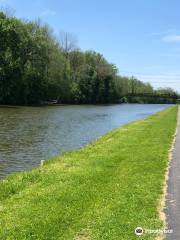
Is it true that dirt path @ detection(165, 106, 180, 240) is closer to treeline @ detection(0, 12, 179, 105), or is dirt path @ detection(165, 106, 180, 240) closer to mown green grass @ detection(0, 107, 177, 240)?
mown green grass @ detection(0, 107, 177, 240)

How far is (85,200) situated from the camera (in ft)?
32.2

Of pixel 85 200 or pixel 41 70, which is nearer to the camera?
pixel 85 200

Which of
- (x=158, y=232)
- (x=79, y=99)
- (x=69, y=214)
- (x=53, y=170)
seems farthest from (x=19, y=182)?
(x=79, y=99)

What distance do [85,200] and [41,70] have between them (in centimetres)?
8633

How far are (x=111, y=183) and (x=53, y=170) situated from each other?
2.77 metres

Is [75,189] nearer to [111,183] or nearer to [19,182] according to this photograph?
[111,183]

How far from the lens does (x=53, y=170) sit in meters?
14.0

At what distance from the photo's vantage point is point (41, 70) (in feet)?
311

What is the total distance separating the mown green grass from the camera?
308 inches

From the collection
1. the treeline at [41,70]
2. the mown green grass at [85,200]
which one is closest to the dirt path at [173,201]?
the mown green grass at [85,200]

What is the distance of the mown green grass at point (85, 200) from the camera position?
25.7ft

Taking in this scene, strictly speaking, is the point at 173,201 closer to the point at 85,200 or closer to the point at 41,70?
the point at 85,200

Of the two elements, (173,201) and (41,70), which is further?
(41,70)

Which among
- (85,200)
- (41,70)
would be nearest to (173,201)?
(85,200)
